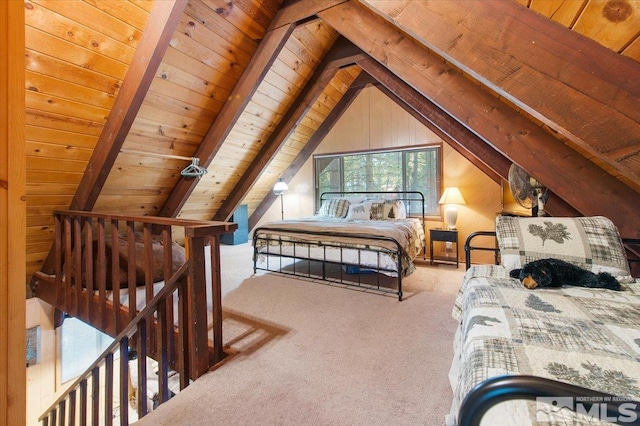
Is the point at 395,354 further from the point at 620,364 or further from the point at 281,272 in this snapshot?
the point at 281,272

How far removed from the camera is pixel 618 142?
1.06 metres

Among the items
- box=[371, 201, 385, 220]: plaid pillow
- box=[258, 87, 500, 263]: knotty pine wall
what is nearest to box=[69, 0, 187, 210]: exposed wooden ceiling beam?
box=[371, 201, 385, 220]: plaid pillow

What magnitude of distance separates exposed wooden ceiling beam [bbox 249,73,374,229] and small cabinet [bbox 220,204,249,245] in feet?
0.87

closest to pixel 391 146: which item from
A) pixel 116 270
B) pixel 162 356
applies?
pixel 116 270

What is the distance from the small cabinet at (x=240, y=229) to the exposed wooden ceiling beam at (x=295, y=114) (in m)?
0.81

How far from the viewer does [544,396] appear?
0.48 meters

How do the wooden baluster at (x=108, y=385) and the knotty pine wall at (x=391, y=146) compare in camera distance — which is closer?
the wooden baluster at (x=108, y=385)

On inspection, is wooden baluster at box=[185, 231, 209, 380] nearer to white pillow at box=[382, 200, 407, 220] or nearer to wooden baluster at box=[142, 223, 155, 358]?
wooden baluster at box=[142, 223, 155, 358]

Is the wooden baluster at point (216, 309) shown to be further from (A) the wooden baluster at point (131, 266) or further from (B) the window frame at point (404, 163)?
(B) the window frame at point (404, 163)

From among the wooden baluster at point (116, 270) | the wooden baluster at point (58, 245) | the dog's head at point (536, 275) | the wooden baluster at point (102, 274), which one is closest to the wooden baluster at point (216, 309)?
the wooden baluster at point (116, 270)

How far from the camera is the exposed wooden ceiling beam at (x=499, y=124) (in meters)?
1.78

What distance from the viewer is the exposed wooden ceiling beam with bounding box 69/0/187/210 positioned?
1861 millimetres

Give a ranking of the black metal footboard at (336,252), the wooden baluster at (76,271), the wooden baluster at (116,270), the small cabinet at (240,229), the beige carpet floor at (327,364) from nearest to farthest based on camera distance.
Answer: the beige carpet floor at (327,364) → the wooden baluster at (116,270) → the wooden baluster at (76,271) → the black metal footboard at (336,252) → the small cabinet at (240,229)

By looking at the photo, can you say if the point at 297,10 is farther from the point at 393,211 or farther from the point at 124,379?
the point at 124,379
